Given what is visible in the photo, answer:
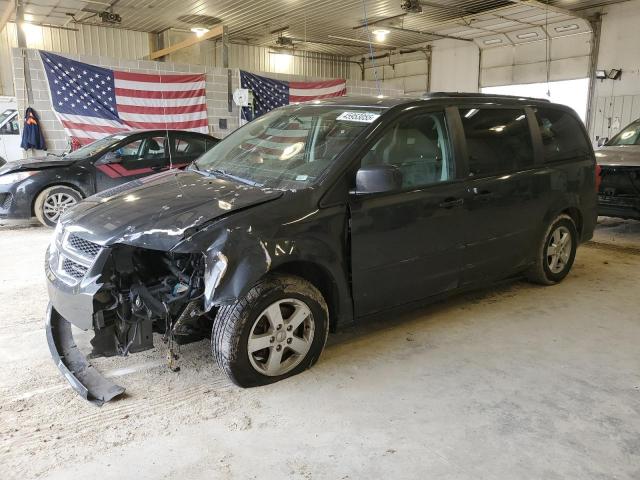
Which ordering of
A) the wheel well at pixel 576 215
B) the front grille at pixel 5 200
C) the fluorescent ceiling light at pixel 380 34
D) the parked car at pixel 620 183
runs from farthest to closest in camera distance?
the fluorescent ceiling light at pixel 380 34 → the front grille at pixel 5 200 → the parked car at pixel 620 183 → the wheel well at pixel 576 215

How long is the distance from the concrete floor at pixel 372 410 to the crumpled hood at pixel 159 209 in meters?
0.87

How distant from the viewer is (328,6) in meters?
12.5

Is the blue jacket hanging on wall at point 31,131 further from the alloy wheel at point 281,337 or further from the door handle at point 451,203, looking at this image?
the door handle at point 451,203

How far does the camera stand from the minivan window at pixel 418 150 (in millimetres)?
3209

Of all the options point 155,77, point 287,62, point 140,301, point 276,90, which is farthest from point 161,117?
point 287,62

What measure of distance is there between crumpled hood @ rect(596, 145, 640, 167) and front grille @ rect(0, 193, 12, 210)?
776 cm

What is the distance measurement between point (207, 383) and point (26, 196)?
5204 millimetres

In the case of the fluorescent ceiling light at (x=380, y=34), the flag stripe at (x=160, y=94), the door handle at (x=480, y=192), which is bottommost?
the door handle at (x=480, y=192)

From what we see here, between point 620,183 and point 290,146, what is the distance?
524 centimetres

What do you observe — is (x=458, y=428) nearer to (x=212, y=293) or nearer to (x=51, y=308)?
(x=212, y=293)

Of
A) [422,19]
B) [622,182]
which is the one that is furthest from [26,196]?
[422,19]

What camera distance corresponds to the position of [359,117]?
10.8 ft

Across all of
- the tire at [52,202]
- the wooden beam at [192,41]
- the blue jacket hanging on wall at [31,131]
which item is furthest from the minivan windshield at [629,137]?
the blue jacket hanging on wall at [31,131]

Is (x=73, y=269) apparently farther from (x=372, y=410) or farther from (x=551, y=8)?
(x=551, y=8)
